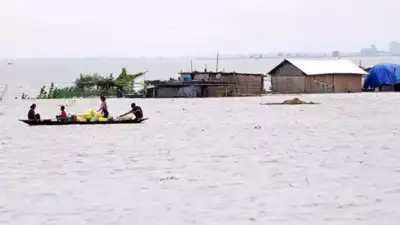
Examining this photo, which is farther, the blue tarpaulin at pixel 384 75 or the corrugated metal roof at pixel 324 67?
the blue tarpaulin at pixel 384 75

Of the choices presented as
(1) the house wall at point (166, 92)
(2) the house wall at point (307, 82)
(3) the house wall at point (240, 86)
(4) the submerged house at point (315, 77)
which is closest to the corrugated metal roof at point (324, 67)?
(4) the submerged house at point (315, 77)

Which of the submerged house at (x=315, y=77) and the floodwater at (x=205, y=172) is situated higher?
the submerged house at (x=315, y=77)

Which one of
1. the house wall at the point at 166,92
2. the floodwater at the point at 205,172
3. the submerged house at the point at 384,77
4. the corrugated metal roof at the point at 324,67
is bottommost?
the floodwater at the point at 205,172

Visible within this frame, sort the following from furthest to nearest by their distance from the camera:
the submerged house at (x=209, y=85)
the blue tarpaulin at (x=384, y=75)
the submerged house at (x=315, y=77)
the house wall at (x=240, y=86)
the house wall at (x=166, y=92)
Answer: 1. the blue tarpaulin at (x=384, y=75)
2. the submerged house at (x=315, y=77)
3. the house wall at (x=166, y=92)
4. the house wall at (x=240, y=86)
5. the submerged house at (x=209, y=85)

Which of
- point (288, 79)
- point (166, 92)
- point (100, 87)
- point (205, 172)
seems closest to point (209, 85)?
point (166, 92)

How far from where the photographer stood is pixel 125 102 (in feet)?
136

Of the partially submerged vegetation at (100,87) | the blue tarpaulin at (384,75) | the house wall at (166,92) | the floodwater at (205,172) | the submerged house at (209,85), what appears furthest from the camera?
the partially submerged vegetation at (100,87)

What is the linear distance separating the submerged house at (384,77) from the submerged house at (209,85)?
635 cm

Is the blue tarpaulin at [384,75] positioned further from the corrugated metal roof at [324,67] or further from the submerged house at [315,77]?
the corrugated metal roof at [324,67]

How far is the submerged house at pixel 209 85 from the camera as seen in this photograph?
43219mm

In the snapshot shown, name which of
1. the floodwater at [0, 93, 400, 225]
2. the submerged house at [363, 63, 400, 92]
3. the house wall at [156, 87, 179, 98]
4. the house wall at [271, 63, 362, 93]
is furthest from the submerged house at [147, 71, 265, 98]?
the floodwater at [0, 93, 400, 225]

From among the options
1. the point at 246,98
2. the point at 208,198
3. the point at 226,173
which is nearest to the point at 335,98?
the point at 246,98

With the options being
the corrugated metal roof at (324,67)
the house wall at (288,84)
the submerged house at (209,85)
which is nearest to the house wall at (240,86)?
the submerged house at (209,85)

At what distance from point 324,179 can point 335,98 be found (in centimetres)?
2749
